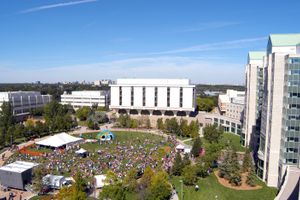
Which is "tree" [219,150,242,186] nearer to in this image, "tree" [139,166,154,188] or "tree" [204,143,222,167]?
"tree" [204,143,222,167]

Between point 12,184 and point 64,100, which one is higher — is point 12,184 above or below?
below

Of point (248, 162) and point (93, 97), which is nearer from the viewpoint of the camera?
point (248, 162)

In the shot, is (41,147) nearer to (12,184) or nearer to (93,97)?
(12,184)

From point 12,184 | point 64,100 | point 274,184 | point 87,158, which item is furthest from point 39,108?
point 274,184

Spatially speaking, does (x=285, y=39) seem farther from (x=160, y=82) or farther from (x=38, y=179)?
(x=160, y=82)

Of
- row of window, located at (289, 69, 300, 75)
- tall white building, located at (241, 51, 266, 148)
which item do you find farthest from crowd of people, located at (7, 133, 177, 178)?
row of window, located at (289, 69, 300, 75)

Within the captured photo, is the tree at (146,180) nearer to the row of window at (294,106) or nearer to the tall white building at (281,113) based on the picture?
the tall white building at (281,113)
